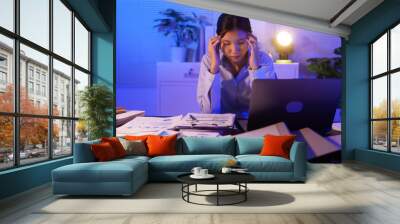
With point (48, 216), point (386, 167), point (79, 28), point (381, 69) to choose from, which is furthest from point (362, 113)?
point (48, 216)

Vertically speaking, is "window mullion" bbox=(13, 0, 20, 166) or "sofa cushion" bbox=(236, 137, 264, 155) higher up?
"window mullion" bbox=(13, 0, 20, 166)

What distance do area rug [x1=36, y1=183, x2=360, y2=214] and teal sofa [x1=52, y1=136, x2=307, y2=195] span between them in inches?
6.6

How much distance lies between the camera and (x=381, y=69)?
351 inches

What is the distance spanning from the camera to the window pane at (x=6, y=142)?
491cm

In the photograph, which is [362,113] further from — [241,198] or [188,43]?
[241,198]

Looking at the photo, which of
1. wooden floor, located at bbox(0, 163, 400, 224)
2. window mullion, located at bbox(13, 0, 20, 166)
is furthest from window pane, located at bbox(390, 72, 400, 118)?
window mullion, located at bbox(13, 0, 20, 166)

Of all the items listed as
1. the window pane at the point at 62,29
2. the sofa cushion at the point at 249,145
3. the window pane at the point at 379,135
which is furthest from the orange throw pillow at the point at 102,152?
the window pane at the point at 379,135

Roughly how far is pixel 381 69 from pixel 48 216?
25.8ft

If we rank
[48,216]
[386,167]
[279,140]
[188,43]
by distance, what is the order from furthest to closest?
1. [188,43]
2. [386,167]
3. [279,140]
4. [48,216]

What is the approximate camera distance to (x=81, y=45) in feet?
27.5

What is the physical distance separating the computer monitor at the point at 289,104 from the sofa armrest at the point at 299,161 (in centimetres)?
317

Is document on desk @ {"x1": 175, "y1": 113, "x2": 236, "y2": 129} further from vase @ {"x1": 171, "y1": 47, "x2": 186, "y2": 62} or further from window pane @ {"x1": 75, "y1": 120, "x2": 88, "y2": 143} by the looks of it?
window pane @ {"x1": 75, "y1": 120, "x2": 88, "y2": 143}

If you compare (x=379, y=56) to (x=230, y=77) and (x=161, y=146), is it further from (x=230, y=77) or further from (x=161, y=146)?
(x=161, y=146)

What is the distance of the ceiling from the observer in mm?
8086
